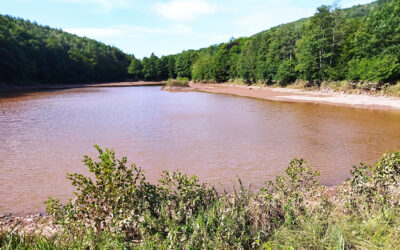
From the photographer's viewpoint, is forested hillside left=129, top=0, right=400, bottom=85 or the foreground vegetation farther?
forested hillside left=129, top=0, right=400, bottom=85

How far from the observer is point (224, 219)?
10.8 feet

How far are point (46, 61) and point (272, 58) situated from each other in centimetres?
5917

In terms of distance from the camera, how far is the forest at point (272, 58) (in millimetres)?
27438

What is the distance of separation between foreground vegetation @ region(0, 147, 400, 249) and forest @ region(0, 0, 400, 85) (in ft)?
89.9

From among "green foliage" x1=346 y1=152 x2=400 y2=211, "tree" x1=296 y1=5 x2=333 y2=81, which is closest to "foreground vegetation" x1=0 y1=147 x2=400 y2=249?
"green foliage" x1=346 y1=152 x2=400 y2=211

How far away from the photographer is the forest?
27.4 meters

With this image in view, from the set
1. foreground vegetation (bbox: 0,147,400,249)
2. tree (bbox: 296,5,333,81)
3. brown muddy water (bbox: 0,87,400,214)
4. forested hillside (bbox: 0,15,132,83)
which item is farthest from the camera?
forested hillside (bbox: 0,15,132,83)

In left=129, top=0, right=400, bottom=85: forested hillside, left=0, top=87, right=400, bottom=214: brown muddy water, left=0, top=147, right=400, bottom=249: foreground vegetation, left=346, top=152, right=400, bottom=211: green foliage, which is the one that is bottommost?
left=0, top=87, right=400, bottom=214: brown muddy water

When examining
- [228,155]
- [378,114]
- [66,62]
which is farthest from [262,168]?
[66,62]

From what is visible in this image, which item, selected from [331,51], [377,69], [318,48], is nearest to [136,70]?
[318,48]

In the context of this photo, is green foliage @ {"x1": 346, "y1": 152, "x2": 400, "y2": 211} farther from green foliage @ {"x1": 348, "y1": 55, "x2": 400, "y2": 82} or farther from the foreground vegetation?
green foliage @ {"x1": 348, "y1": 55, "x2": 400, "y2": 82}

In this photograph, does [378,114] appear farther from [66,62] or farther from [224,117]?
[66,62]

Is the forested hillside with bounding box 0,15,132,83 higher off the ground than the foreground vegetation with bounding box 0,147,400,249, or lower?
higher

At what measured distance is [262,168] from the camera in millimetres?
8438
